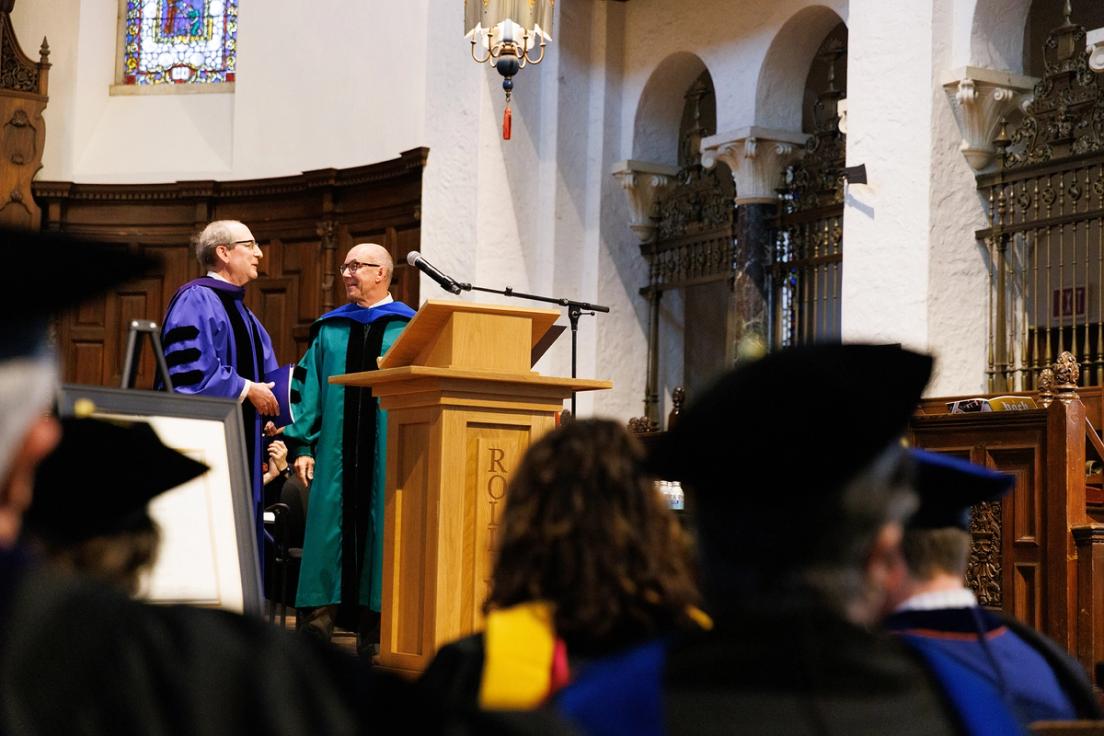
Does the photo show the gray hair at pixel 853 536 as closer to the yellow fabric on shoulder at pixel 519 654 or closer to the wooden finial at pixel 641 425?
the yellow fabric on shoulder at pixel 519 654

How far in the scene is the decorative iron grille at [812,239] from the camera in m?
11.2

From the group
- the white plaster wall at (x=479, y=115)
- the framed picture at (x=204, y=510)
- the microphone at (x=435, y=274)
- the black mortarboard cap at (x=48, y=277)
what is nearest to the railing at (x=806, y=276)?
the white plaster wall at (x=479, y=115)

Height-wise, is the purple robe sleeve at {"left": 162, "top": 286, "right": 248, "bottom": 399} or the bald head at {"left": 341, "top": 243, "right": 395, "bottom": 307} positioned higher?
the bald head at {"left": 341, "top": 243, "right": 395, "bottom": 307}

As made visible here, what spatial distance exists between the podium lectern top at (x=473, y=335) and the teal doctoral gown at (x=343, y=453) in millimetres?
1463

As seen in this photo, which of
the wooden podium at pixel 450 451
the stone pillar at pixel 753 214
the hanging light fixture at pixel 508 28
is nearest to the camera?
the wooden podium at pixel 450 451

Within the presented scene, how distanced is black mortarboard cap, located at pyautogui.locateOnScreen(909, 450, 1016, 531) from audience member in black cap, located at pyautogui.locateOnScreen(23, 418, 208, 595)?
1166 mm

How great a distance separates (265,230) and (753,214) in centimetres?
474

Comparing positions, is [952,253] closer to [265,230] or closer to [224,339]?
[224,339]

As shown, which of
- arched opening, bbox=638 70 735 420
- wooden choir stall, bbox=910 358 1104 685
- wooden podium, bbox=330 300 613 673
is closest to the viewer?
wooden podium, bbox=330 300 613 673

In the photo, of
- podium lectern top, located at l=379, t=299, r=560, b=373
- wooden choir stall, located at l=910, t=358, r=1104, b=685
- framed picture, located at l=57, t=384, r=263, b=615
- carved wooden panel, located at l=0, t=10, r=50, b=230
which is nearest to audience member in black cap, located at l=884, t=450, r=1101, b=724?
framed picture, located at l=57, t=384, r=263, b=615

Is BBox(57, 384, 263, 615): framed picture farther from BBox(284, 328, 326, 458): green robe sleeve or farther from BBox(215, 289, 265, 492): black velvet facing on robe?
BBox(284, 328, 326, 458): green robe sleeve

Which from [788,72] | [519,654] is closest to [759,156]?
[788,72]

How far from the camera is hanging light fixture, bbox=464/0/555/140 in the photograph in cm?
1105

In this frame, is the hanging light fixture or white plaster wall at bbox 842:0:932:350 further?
the hanging light fixture
